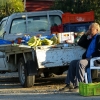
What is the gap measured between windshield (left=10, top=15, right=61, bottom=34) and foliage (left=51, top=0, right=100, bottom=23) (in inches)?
119

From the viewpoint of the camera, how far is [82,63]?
29.9 feet

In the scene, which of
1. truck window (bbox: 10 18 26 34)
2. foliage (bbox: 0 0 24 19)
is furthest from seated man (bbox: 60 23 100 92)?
foliage (bbox: 0 0 24 19)

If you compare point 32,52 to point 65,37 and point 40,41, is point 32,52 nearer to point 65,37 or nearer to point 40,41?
point 40,41

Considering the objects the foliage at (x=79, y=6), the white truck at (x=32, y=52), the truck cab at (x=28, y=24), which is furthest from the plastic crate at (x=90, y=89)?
the foliage at (x=79, y=6)

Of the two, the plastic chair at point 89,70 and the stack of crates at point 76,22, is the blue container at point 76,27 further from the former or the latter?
the plastic chair at point 89,70

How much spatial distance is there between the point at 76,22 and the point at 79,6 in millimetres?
4426

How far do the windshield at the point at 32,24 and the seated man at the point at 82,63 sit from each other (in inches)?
129

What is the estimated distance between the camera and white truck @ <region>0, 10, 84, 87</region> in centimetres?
992

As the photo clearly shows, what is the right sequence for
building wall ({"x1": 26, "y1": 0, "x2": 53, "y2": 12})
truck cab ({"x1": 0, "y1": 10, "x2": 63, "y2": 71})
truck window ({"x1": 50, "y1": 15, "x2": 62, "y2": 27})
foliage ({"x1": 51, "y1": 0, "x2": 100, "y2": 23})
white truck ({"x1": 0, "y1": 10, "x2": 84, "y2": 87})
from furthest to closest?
building wall ({"x1": 26, "y1": 0, "x2": 53, "y2": 12}), foliage ({"x1": 51, "y1": 0, "x2": 100, "y2": 23}), truck window ({"x1": 50, "y1": 15, "x2": 62, "y2": 27}), truck cab ({"x1": 0, "y1": 10, "x2": 63, "y2": 71}), white truck ({"x1": 0, "y1": 10, "x2": 84, "y2": 87})

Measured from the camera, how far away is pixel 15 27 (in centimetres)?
1270

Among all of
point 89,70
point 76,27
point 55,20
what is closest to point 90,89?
point 89,70

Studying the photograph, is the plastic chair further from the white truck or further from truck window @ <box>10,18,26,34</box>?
truck window @ <box>10,18,26,34</box>

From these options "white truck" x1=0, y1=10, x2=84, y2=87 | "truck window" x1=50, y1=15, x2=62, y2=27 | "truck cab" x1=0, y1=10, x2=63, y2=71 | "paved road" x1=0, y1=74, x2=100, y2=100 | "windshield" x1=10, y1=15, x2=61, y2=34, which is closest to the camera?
"paved road" x1=0, y1=74, x2=100, y2=100

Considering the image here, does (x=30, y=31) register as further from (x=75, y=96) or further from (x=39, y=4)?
(x=39, y=4)
